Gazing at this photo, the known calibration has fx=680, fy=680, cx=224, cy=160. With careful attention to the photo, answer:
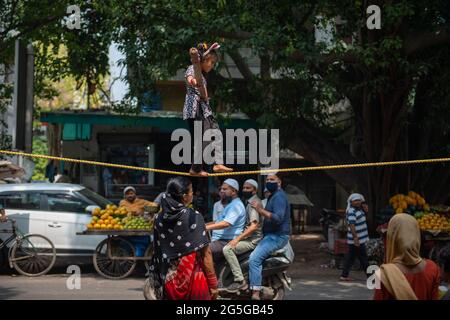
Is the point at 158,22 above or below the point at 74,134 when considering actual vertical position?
above

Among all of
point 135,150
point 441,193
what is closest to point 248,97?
point 441,193

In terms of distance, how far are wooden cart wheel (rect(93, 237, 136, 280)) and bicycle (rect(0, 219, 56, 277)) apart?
0.75m

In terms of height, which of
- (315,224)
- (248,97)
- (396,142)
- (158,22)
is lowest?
(315,224)

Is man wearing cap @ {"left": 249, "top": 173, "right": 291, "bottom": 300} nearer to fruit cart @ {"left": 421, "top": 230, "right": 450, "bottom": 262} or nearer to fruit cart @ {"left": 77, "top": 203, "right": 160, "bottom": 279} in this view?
fruit cart @ {"left": 77, "top": 203, "right": 160, "bottom": 279}

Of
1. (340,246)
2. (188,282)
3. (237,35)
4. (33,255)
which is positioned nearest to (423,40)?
(237,35)

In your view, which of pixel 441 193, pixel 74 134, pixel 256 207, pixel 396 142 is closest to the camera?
pixel 256 207

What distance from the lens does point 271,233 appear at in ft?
27.1

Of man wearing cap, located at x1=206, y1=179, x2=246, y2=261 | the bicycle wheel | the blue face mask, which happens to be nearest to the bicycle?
the bicycle wheel

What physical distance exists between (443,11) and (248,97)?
3742 mm

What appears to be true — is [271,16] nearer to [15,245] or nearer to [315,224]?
[15,245]

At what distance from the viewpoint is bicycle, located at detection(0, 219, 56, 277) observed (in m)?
11.0

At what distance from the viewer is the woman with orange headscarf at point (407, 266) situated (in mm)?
3793

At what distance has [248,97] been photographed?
12625mm

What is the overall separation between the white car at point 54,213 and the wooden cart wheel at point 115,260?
0.33m
